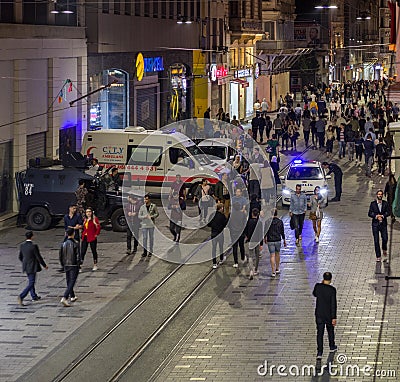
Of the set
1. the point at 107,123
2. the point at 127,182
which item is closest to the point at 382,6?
the point at 107,123

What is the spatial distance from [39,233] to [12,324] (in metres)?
9.56

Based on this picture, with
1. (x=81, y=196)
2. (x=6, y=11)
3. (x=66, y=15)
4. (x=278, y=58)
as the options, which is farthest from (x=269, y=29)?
(x=81, y=196)

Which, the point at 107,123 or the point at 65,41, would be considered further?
the point at 107,123

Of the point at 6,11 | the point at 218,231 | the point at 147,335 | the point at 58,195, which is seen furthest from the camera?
the point at 6,11

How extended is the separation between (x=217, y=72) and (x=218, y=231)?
124ft

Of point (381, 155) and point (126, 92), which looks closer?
point (381, 155)

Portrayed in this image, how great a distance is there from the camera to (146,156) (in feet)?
110

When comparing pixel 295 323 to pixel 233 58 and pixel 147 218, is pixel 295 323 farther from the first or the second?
pixel 233 58

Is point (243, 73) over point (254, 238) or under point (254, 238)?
over

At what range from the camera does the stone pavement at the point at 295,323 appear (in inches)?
643

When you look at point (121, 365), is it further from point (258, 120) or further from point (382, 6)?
point (382, 6)

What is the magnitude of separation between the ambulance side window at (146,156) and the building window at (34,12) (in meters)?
4.77

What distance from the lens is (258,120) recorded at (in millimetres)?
52938

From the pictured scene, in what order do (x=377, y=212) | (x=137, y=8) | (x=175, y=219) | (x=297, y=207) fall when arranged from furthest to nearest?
(x=137, y=8), (x=175, y=219), (x=297, y=207), (x=377, y=212)
